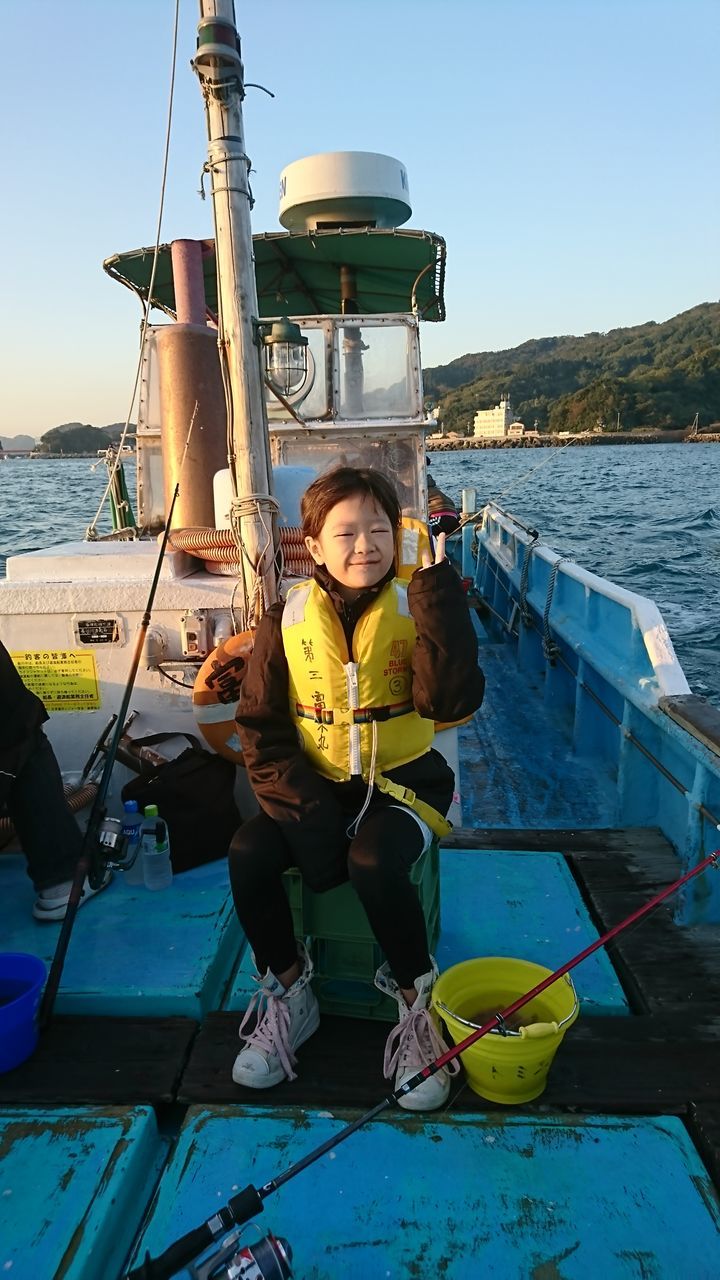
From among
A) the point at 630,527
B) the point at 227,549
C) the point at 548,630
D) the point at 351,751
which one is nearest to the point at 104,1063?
the point at 351,751

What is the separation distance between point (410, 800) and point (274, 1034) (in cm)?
75

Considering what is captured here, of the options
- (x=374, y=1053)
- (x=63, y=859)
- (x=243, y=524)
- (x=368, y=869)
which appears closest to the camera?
(x=368, y=869)

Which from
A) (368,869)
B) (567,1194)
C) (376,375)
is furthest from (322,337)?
(567,1194)

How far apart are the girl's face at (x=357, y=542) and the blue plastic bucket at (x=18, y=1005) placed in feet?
4.89

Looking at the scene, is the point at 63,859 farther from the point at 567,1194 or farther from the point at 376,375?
the point at 376,375

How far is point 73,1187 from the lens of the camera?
71.2 inches

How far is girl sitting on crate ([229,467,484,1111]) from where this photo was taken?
2.12 m

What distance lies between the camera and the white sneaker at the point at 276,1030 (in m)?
2.11

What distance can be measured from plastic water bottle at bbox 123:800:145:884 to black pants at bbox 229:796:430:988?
1070 mm

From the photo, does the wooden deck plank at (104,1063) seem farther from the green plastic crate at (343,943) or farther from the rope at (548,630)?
the rope at (548,630)

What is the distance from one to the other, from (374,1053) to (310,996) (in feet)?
0.80

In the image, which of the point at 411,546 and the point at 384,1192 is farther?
the point at 411,546

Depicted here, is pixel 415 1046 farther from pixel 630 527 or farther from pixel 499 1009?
pixel 630 527

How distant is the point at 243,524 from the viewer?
3.33 meters
